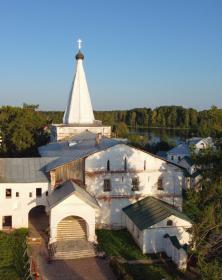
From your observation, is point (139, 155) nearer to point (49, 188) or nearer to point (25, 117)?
point (49, 188)

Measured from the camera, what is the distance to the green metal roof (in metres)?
22.4

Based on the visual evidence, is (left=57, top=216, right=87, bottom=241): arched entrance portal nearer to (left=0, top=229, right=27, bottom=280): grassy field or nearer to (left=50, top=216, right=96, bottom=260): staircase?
(left=50, top=216, right=96, bottom=260): staircase

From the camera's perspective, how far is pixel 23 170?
88.0ft

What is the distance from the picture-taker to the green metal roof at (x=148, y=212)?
22.4 metres

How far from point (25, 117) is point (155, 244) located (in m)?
23.0

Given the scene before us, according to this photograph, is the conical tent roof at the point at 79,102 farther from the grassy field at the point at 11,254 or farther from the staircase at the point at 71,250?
the staircase at the point at 71,250

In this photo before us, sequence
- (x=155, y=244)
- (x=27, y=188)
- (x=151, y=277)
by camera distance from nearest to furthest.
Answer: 1. (x=151, y=277)
2. (x=155, y=244)
3. (x=27, y=188)

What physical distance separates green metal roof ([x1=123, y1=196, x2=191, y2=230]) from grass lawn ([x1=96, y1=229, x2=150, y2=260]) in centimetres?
128

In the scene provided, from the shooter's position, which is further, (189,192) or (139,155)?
(139,155)

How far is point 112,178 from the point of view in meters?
26.0

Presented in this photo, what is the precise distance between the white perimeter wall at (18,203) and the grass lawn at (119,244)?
4.83 metres

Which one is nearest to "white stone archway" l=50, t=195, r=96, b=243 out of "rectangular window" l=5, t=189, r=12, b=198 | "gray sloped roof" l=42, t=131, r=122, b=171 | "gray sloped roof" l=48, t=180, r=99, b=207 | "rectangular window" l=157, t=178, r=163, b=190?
"gray sloped roof" l=48, t=180, r=99, b=207

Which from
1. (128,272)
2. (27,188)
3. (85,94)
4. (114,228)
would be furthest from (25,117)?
(128,272)

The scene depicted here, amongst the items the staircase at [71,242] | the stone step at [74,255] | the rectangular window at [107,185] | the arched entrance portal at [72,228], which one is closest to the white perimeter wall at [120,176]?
the rectangular window at [107,185]
